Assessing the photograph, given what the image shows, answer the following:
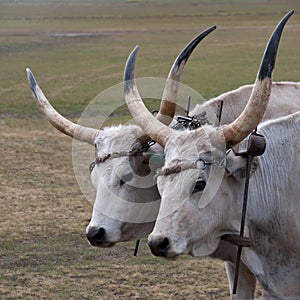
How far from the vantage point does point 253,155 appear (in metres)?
5.45

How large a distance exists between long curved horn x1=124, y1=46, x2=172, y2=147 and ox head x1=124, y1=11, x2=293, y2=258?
161mm

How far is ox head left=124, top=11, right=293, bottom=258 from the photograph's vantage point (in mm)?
5270

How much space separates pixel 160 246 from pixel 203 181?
499 millimetres

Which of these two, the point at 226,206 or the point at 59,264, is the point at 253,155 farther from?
the point at 59,264

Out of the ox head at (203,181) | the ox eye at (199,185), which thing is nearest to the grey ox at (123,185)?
the ox head at (203,181)

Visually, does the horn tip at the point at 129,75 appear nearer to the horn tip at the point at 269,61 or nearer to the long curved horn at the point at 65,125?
the long curved horn at the point at 65,125

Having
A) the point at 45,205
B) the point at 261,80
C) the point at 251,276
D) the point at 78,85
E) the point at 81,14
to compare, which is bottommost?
the point at 81,14

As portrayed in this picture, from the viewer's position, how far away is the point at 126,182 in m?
6.32

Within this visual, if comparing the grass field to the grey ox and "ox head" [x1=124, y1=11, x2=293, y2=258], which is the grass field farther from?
"ox head" [x1=124, y1=11, x2=293, y2=258]

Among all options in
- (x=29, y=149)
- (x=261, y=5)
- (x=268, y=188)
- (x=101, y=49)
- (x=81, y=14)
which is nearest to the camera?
(x=268, y=188)

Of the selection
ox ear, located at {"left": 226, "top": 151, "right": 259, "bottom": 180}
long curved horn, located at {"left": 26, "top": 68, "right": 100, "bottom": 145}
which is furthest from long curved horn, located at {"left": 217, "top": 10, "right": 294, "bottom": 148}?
long curved horn, located at {"left": 26, "top": 68, "right": 100, "bottom": 145}

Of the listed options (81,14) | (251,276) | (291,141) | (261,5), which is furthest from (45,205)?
(261,5)

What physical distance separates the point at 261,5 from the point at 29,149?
6592 cm

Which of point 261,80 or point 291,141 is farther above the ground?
point 261,80
